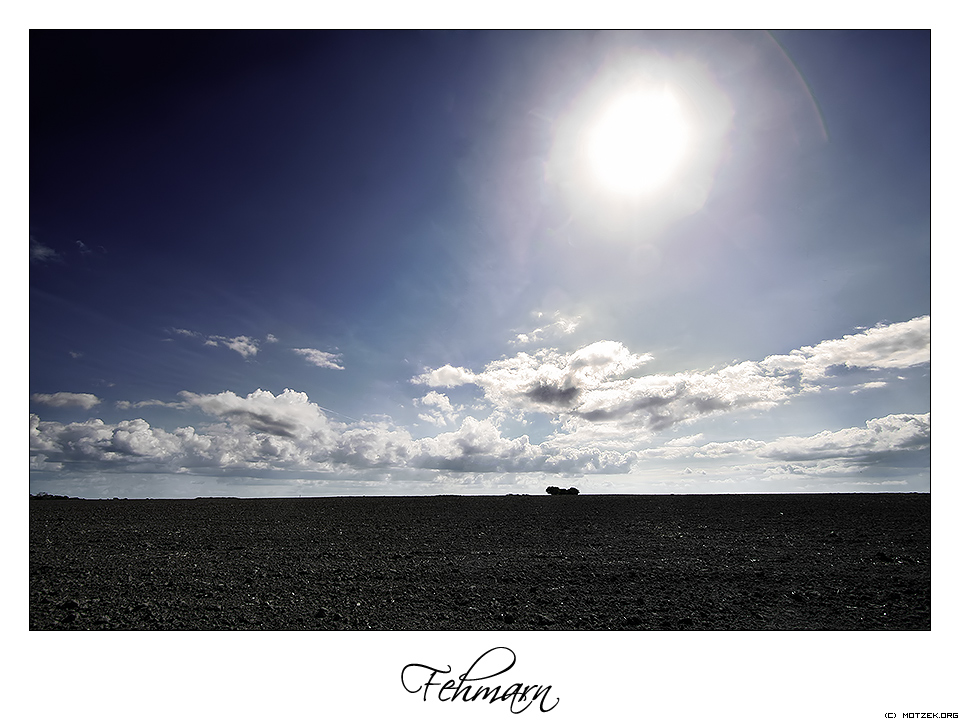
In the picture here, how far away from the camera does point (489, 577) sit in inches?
371

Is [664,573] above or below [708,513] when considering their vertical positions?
above

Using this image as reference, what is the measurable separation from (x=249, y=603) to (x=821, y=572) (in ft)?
38.0

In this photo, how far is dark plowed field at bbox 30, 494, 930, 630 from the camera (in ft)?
24.2

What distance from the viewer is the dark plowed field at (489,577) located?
736cm

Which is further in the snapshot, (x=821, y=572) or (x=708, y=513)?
(x=708, y=513)

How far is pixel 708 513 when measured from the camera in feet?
66.5
